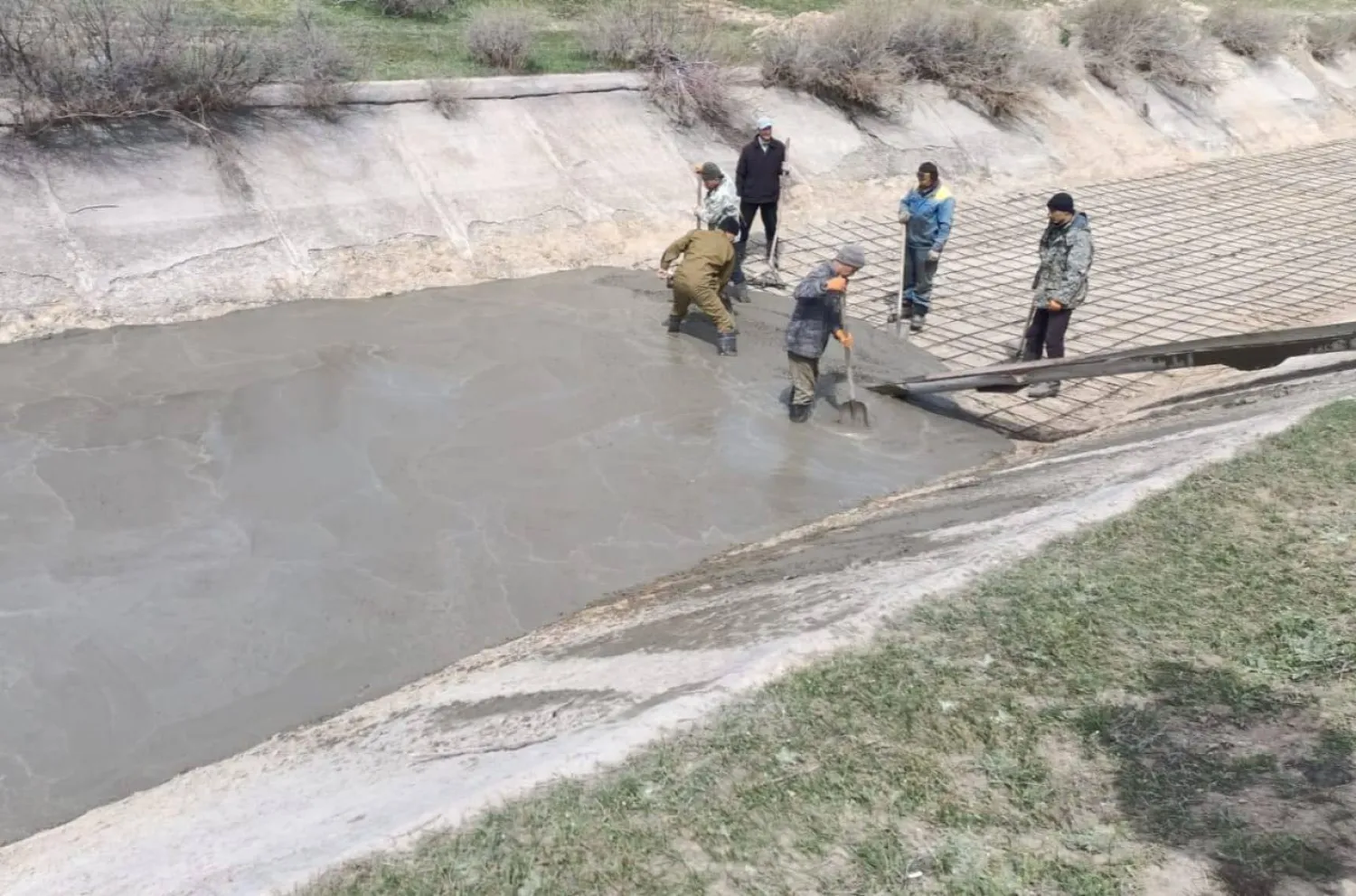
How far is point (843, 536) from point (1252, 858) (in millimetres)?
3124

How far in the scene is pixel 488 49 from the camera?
12.5 meters

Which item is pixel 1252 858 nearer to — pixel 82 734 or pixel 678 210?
pixel 82 734

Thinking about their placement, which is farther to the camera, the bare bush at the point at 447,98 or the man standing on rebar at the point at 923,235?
the bare bush at the point at 447,98

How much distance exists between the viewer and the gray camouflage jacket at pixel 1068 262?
804cm

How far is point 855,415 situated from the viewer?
26.2 feet

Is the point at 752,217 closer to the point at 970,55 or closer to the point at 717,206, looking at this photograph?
the point at 717,206

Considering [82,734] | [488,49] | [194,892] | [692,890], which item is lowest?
[82,734]

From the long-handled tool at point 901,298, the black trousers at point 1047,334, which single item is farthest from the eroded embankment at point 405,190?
the black trousers at point 1047,334

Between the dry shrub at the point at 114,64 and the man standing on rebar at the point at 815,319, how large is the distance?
5724 mm

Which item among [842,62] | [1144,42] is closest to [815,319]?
[842,62]

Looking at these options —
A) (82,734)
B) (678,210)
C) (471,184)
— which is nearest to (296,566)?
(82,734)

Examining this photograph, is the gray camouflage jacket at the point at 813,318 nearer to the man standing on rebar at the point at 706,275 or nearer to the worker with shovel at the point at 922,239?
the man standing on rebar at the point at 706,275

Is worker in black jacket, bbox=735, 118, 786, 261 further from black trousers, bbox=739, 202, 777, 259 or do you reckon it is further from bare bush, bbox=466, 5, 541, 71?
bare bush, bbox=466, 5, 541, 71

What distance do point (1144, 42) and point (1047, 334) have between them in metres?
11.4
